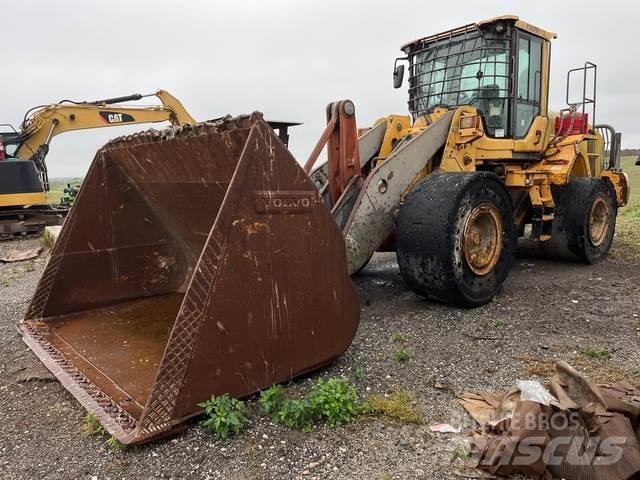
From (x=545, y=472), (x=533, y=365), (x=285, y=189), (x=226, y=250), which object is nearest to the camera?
(x=545, y=472)

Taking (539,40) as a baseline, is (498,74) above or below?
below

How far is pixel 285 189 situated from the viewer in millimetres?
3000

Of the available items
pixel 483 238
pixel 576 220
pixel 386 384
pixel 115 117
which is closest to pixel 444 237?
pixel 483 238

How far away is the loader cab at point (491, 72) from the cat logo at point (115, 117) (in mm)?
8877

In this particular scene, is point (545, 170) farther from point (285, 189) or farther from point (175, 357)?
point (175, 357)

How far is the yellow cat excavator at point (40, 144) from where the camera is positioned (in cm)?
1166

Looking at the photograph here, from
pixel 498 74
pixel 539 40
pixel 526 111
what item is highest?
pixel 539 40

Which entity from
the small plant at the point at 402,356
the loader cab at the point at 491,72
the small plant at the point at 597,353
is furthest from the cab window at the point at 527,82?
the small plant at the point at 402,356

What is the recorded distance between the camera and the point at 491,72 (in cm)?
581

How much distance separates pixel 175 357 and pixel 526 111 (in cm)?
532

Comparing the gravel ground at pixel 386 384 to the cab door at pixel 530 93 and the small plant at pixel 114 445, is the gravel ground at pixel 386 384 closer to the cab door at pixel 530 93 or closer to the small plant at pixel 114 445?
the small plant at pixel 114 445

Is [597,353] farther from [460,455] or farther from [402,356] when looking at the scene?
[460,455]

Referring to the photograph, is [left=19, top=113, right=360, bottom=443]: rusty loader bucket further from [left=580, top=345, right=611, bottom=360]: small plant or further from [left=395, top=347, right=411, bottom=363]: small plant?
[left=580, top=345, right=611, bottom=360]: small plant

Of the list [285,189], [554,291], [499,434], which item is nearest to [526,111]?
[554,291]
